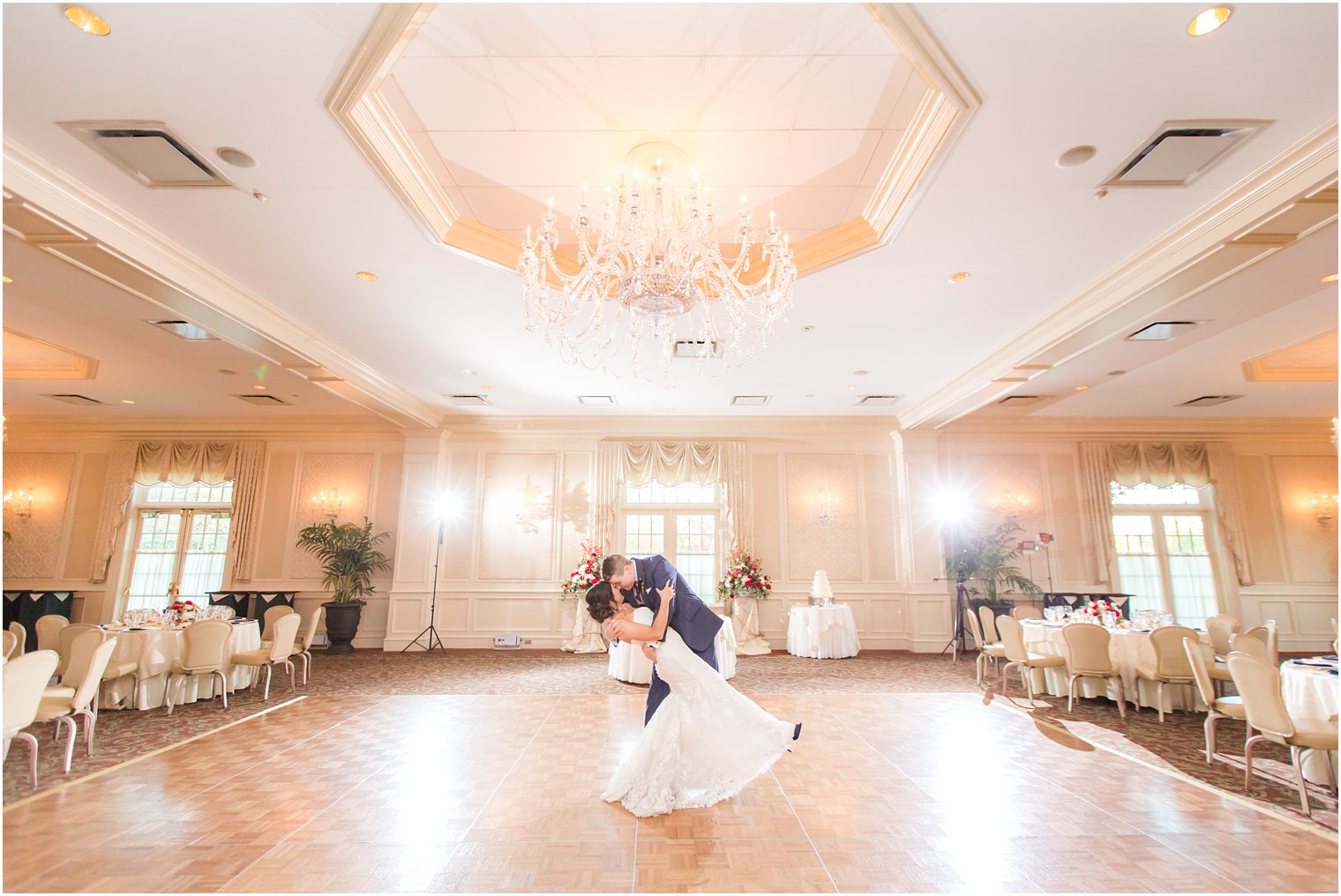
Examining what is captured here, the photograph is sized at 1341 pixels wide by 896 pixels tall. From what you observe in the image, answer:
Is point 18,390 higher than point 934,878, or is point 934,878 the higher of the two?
point 18,390

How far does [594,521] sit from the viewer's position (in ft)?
32.1

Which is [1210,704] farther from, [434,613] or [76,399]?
[76,399]

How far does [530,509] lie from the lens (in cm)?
Result: 994

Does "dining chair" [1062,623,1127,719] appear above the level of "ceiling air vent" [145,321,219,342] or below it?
below

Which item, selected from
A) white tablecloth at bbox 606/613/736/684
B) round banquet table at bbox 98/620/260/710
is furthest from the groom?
round banquet table at bbox 98/620/260/710

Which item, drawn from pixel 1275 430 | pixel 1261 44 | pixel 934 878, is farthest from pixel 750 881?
pixel 1275 430

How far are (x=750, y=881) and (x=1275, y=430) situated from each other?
1231 centimetres

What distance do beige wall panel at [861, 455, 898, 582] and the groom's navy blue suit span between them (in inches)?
267

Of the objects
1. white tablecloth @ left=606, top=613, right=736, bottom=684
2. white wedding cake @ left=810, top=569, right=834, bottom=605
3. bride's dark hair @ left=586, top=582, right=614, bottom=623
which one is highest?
bride's dark hair @ left=586, top=582, right=614, bottom=623

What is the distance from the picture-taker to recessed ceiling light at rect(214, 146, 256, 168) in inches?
138

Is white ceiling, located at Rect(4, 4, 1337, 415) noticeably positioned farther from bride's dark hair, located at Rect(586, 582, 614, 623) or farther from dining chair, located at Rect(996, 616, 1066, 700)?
dining chair, located at Rect(996, 616, 1066, 700)

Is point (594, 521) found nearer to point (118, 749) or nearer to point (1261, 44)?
point (118, 749)

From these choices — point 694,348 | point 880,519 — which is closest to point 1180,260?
point 694,348

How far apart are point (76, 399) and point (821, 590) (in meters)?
11.2
